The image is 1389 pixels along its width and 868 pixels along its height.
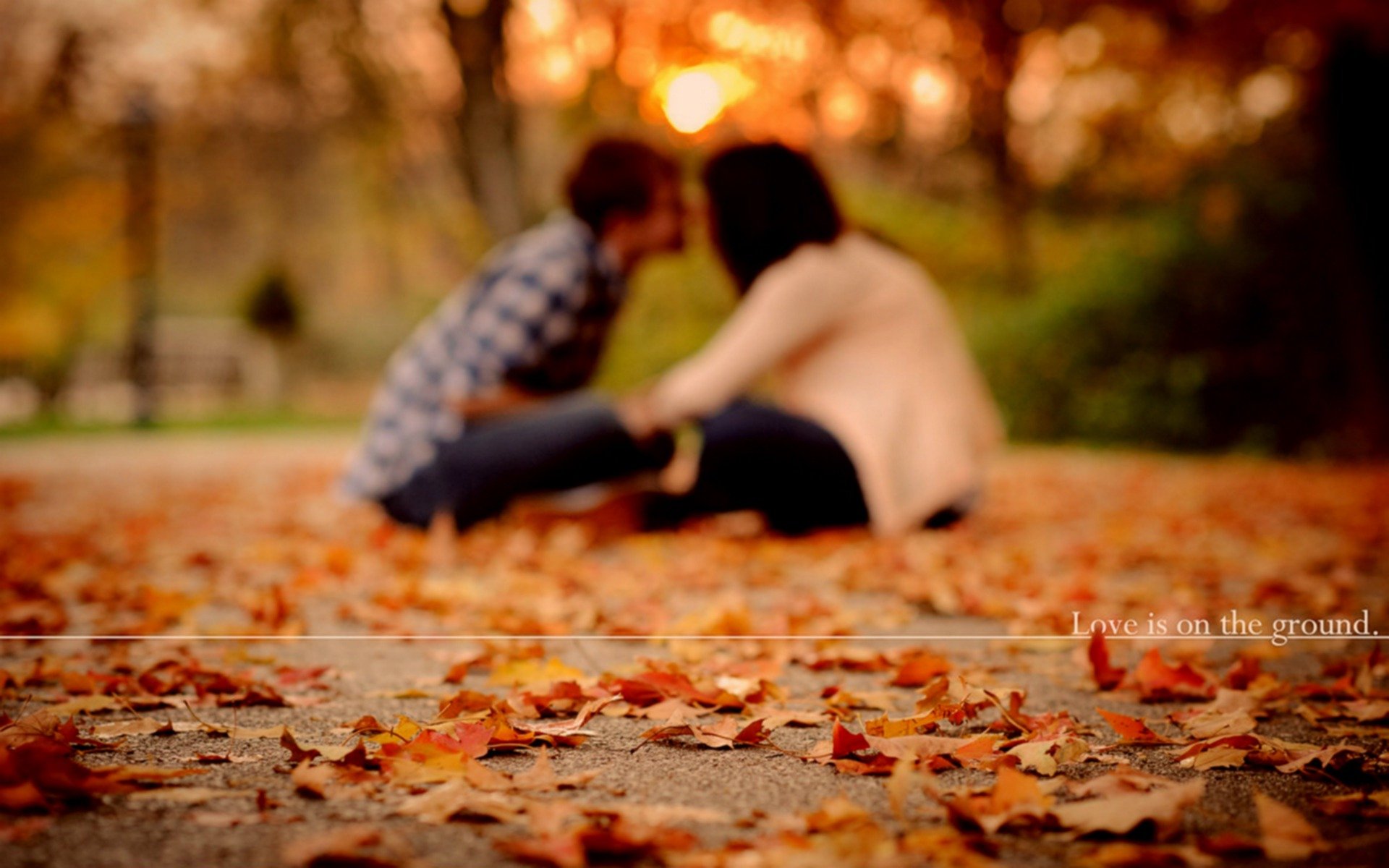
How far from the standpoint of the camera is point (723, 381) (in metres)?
3.85

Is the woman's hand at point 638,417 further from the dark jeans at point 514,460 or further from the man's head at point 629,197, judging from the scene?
the man's head at point 629,197

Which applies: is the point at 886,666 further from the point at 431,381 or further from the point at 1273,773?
the point at 431,381

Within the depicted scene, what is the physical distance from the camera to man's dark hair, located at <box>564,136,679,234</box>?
405 centimetres

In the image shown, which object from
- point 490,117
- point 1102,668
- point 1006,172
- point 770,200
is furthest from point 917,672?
point 1006,172

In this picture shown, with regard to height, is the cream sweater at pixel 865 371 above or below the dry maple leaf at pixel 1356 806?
above

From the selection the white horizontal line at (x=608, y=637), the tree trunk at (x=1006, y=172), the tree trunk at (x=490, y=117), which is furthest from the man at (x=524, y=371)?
the tree trunk at (x=1006, y=172)

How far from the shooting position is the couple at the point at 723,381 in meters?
3.89

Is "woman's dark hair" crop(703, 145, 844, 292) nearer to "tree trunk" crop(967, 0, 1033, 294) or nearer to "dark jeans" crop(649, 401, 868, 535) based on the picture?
"dark jeans" crop(649, 401, 868, 535)

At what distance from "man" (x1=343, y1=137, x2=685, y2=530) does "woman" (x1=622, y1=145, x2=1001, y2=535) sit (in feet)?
0.71

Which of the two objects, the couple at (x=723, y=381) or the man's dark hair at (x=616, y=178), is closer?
the couple at (x=723, y=381)

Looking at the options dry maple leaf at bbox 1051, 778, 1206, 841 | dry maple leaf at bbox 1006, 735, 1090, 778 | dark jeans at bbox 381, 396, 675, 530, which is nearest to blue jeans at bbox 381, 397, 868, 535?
dark jeans at bbox 381, 396, 675, 530

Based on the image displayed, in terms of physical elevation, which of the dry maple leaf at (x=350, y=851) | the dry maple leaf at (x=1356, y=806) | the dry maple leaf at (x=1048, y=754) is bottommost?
the dry maple leaf at (x=1356, y=806)

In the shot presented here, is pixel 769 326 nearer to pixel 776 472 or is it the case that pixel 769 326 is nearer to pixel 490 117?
pixel 776 472

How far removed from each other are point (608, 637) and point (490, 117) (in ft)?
25.6
